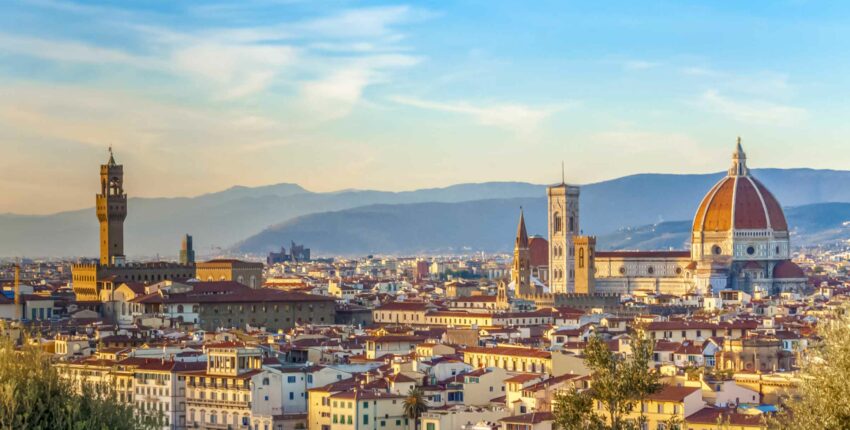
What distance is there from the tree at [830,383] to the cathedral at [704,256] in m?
106

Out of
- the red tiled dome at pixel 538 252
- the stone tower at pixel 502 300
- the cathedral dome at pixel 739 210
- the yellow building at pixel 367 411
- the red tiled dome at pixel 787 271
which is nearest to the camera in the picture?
the yellow building at pixel 367 411

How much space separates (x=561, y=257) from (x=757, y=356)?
8030 centimetres

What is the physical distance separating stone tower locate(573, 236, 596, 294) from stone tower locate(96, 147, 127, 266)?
3556cm

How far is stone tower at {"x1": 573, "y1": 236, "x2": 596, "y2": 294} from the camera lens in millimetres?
139012

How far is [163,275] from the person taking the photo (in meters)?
115

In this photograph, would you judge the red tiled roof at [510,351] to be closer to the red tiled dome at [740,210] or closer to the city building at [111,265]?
the city building at [111,265]

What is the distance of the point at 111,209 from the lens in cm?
12088

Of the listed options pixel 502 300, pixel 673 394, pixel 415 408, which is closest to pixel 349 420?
pixel 415 408

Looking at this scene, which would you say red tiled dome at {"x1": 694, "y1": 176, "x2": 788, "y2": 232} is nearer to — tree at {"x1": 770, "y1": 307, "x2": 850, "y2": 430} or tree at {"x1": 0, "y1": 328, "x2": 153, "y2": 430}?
tree at {"x1": 0, "y1": 328, "x2": 153, "y2": 430}

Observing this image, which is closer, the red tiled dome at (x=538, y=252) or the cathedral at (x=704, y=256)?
the cathedral at (x=704, y=256)

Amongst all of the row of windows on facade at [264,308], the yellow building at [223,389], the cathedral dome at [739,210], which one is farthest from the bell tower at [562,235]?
the yellow building at [223,389]

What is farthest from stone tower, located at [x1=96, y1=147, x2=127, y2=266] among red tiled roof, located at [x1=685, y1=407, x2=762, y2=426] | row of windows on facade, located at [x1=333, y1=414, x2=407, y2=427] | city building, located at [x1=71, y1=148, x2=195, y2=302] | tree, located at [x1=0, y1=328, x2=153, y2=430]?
tree, located at [x1=0, y1=328, x2=153, y2=430]

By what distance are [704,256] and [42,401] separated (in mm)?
112235

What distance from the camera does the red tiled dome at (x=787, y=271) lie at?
136 m
